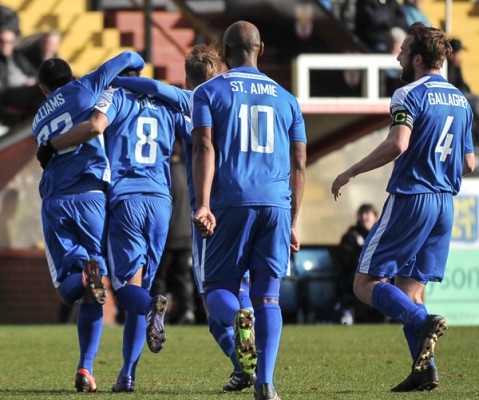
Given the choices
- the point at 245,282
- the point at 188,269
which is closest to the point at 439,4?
the point at 188,269

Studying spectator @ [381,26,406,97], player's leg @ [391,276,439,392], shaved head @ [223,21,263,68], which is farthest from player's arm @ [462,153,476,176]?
spectator @ [381,26,406,97]

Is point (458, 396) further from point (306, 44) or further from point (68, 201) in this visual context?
point (306, 44)

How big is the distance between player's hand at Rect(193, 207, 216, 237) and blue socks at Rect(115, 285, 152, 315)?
1235 mm

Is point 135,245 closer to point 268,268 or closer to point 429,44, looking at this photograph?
point 268,268

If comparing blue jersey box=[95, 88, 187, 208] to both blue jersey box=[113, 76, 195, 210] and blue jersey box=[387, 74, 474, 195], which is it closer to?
blue jersey box=[113, 76, 195, 210]

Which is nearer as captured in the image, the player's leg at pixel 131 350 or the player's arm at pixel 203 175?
the player's arm at pixel 203 175

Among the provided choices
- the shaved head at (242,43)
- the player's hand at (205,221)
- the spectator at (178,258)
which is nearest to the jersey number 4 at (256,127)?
the shaved head at (242,43)

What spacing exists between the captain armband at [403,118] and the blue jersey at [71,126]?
171 centimetres

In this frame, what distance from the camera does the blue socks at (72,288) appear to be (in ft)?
26.6

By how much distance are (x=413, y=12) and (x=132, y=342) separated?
41.1 feet

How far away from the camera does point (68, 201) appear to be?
8.37 meters

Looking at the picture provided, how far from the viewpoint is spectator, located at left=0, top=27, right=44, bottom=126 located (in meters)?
17.3

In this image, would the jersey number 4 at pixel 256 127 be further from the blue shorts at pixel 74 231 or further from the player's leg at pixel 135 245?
the blue shorts at pixel 74 231

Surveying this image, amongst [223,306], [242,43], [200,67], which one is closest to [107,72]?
[200,67]
